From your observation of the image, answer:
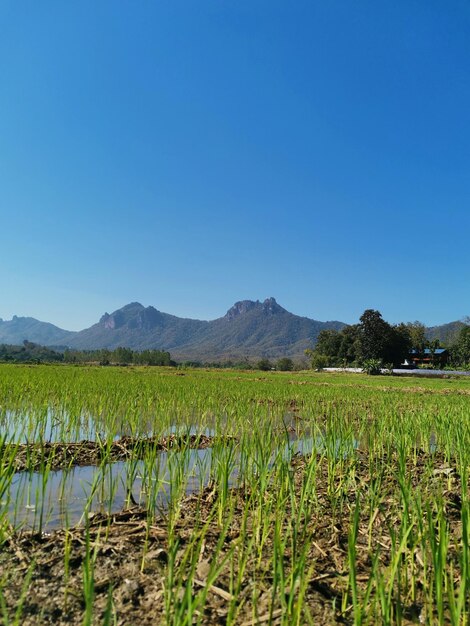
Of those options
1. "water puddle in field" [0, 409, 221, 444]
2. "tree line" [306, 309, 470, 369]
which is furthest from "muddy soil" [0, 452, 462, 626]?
"tree line" [306, 309, 470, 369]

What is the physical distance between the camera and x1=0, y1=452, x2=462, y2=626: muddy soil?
170 centimetres

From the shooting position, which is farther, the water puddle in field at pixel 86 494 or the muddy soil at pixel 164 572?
the water puddle in field at pixel 86 494

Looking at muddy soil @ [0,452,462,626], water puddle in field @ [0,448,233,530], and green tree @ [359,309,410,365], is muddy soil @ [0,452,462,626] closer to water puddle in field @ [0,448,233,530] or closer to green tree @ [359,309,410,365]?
water puddle in field @ [0,448,233,530]

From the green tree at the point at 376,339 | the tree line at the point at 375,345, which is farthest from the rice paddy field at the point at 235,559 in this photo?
the green tree at the point at 376,339

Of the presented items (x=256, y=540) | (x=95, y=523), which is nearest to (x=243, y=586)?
(x=256, y=540)

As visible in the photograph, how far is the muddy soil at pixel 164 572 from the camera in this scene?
1.70 m

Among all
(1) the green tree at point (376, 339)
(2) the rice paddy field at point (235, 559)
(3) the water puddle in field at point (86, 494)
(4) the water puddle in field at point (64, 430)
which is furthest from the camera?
(1) the green tree at point (376, 339)

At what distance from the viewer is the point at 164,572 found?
196cm

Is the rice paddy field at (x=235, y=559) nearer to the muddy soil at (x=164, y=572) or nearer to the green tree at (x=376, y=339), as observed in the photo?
the muddy soil at (x=164, y=572)

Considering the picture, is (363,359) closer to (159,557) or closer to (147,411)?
(147,411)

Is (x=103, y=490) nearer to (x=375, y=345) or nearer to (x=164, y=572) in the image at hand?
(x=164, y=572)

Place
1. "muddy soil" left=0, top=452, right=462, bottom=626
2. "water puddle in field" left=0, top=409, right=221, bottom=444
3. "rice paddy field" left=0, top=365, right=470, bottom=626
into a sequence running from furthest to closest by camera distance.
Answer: "water puddle in field" left=0, top=409, right=221, bottom=444, "muddy soil" left=0, top=452, right=462, bottom=626, "rice paddy field" left=0, top=365, right=470, bottom=626

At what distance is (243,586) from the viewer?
6.59 feet

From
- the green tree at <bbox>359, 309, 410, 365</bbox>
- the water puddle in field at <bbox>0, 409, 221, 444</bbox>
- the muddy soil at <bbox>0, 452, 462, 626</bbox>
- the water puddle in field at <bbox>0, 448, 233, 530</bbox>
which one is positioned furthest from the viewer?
the green tree at <bbox>359, 309, 410, 365</bbox>
